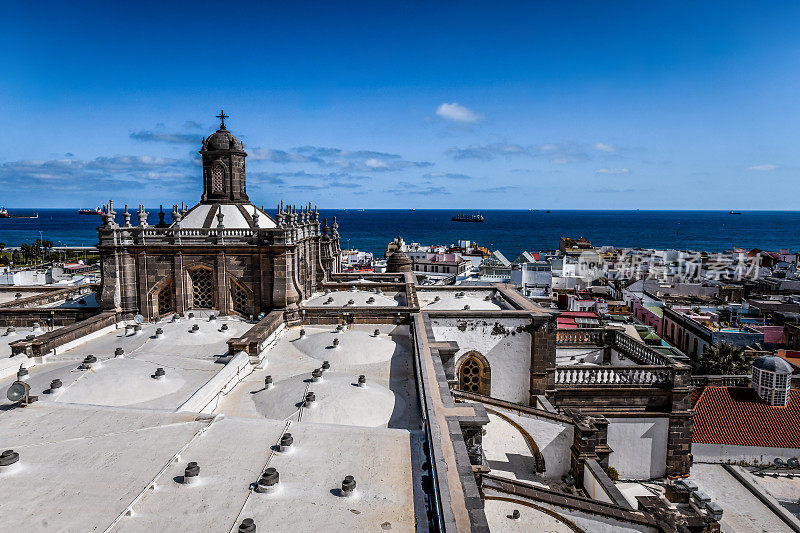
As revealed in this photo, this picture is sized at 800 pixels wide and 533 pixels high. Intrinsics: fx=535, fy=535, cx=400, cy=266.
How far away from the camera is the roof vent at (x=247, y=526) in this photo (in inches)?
305

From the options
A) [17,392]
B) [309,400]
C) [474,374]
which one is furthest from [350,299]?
[17,392]

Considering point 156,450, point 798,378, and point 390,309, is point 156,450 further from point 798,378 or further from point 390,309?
point 798,378

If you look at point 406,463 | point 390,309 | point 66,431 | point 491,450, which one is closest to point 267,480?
point 406,463

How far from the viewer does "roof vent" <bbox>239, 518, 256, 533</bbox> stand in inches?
305

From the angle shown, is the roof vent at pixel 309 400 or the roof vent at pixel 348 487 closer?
the roof vent at pixel 348 487

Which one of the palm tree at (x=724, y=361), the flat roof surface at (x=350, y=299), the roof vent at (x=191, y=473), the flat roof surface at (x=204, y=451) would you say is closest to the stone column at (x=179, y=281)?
the flat roof surface at (x=350, y=299)

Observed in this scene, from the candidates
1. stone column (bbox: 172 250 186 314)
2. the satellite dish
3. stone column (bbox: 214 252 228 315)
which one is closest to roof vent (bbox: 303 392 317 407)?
the satellite dish

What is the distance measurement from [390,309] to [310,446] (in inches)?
528

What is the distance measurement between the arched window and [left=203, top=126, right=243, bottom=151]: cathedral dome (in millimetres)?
15292

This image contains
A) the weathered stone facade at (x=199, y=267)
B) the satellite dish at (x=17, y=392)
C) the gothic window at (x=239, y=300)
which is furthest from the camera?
the gothic window at (x=239, y=300)

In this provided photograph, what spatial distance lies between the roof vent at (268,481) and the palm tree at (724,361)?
3619 centimetres

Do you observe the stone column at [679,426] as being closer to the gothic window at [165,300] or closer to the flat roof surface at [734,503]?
the flat roof surface at [734,503]

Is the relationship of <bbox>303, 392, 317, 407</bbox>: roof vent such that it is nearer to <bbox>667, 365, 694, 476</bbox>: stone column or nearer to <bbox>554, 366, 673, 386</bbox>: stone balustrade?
<bbox>554, 366, 673, 386</bbox>: stone balustrade

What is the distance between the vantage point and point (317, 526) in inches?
324
